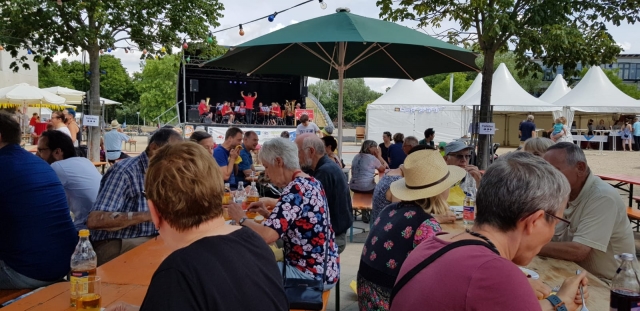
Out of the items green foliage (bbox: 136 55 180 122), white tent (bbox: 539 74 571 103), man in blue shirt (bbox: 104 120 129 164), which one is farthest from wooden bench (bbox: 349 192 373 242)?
green foliage (bbox: 136 55 180 122)

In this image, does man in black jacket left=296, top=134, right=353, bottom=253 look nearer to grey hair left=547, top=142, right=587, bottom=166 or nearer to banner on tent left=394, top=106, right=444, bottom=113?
grey hair left=547, top=142, right=587, bottom=166

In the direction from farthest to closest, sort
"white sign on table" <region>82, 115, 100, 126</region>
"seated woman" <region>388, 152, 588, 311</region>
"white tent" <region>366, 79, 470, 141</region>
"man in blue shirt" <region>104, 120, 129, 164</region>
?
"white tent" <region>366, 79, 470, 141</region> → "white sign on table" <region>82, 115, 100, 126</region> → "man in blue shirt" <region>104, 120, 129, 164</region> → "seated woman" <region>388, 152, 588, 311</region>

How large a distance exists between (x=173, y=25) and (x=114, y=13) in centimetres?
147

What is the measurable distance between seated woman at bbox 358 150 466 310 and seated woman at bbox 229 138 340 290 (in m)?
0.33

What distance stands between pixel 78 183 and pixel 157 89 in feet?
200

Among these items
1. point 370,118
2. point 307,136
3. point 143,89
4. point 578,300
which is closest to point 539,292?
point 578,300

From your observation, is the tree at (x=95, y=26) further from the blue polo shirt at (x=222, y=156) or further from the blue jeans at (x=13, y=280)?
the blue jeans at (x=13, y=280)

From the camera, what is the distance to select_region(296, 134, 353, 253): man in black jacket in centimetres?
425

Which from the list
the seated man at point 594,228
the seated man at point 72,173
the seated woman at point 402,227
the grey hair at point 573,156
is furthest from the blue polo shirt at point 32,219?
the grey hair at point 573,156

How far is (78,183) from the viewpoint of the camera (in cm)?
397

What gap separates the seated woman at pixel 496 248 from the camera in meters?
1.41

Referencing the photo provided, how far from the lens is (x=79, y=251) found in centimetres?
252

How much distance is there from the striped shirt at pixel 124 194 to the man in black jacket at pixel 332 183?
143 centimetres

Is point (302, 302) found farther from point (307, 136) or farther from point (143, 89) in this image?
point (143, 89)
